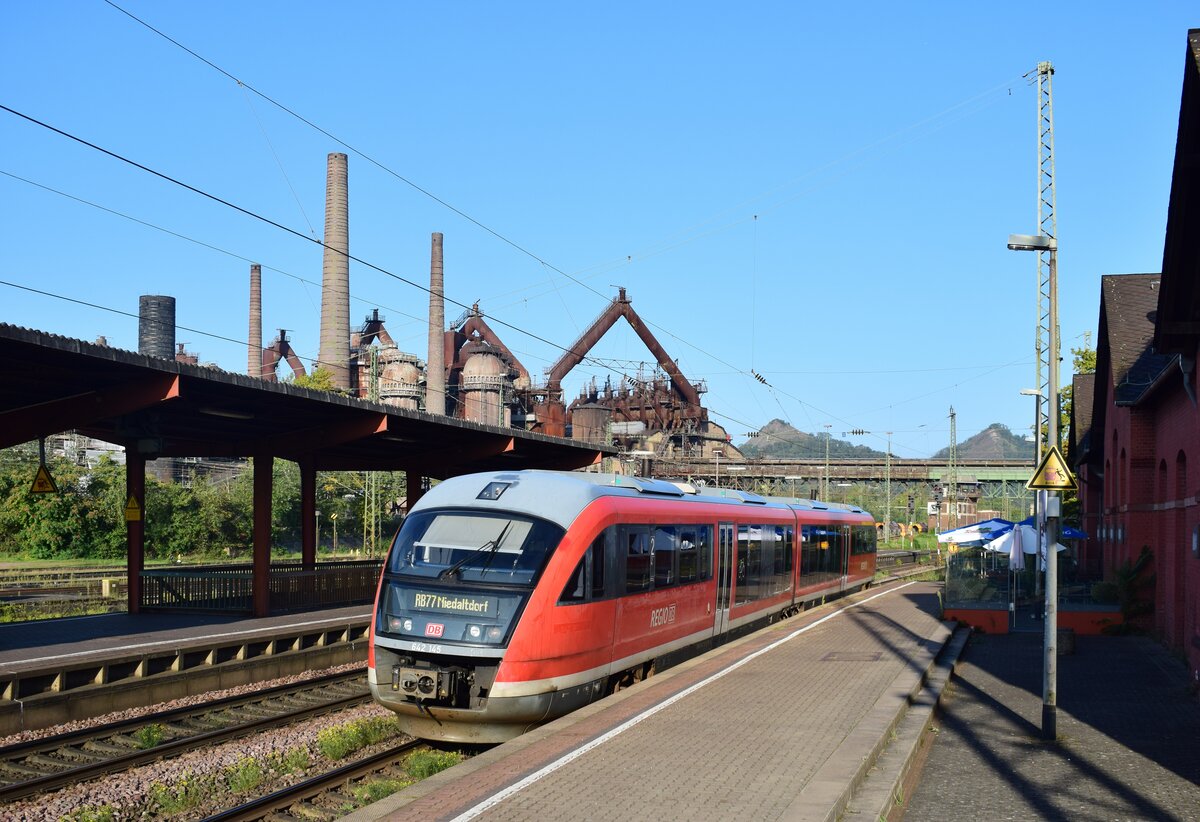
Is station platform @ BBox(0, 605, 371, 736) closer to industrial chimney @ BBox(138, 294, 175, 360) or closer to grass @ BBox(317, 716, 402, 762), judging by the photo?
grass @ BBox(317, 716, 402, 762)

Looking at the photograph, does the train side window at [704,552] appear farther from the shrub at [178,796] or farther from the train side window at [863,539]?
the train side window at [863,539]

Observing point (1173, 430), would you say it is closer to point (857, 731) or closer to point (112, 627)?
point (857, 731)

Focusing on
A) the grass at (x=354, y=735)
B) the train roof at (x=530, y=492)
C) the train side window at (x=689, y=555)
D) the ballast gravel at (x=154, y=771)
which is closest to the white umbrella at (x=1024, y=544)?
the train side window at (x=689, y=555)

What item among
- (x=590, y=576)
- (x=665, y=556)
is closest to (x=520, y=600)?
(x=590, y=576)

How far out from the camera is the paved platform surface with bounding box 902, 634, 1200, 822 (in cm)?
941

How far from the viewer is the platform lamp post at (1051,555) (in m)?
12.1

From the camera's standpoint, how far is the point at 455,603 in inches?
464

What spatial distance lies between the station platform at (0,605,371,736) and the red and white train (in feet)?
15.4

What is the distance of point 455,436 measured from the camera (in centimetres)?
2678

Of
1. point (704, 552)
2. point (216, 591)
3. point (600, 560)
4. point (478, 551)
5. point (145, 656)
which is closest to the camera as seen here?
point (478, 551)

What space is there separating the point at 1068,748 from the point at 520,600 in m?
5.71

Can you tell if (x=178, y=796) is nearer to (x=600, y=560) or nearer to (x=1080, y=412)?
(x=600, y=560)

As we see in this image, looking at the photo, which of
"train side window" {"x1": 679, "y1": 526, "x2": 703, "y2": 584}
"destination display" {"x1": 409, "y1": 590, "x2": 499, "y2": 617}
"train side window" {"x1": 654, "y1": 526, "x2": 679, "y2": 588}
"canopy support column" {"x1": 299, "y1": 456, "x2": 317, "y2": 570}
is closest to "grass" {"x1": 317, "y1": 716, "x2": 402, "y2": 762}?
"destination display" {"x1": 409, "y1": 590, "x2": 499, "y2": 617}

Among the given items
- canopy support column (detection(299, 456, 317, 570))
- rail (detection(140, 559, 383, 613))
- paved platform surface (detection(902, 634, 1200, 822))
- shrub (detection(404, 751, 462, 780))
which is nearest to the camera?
paved platform surface (detection(902, 634, 1200, 822))
